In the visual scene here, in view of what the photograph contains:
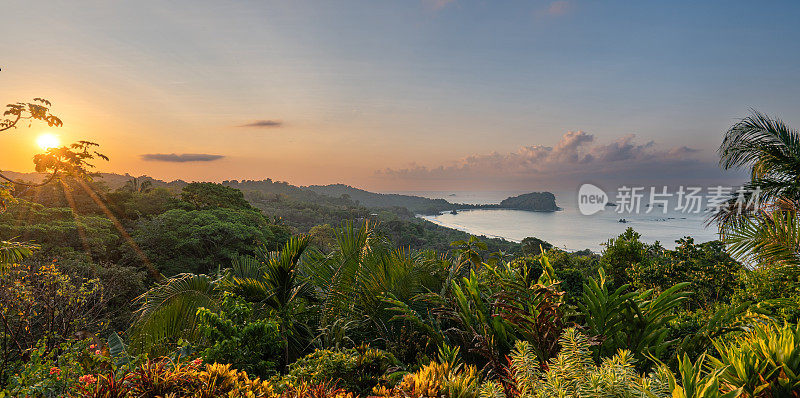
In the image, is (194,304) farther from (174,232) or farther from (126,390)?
(174,232)

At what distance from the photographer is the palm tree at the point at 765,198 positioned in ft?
14.3

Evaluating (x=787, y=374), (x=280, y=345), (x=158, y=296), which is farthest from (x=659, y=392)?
(x=158, y=296)

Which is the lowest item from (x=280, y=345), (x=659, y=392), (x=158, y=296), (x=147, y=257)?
(x=147, y=257)

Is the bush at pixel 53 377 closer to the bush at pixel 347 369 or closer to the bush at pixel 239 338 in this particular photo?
the bush at pixel 239 338

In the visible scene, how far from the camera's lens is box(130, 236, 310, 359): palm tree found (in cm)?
360

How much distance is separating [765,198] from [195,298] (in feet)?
34.9

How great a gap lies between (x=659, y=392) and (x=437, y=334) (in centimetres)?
170

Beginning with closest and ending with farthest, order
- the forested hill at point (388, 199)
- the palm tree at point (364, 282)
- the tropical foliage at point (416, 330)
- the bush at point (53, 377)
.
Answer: the tropical foliage at point (416, 330) → the bush at point (53, 377) → the palm tree at point (364, 282) → the forested hill at point (388, 199)

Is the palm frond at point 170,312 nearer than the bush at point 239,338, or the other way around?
Answer: the bush at point 239,338

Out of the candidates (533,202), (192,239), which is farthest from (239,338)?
(533,202)

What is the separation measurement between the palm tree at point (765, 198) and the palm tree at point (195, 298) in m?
5.46

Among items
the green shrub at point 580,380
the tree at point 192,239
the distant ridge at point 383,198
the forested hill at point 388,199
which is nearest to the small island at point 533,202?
the distant ridge at point 383,198

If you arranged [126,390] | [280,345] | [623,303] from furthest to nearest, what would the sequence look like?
1. [280,345]
2. [623,303]
3. [126,390]

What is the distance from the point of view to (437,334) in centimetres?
301
